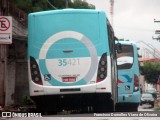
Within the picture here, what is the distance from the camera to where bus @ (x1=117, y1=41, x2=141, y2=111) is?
2293cm

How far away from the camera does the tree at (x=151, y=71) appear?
91.8 metres

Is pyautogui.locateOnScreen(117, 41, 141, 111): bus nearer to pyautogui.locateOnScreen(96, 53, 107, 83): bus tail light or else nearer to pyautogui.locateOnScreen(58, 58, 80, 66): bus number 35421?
pyautogui.locateOnScreen(96, 53, 107, 83): bus tail light

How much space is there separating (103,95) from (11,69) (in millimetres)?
15538

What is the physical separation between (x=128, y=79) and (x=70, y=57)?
936cm

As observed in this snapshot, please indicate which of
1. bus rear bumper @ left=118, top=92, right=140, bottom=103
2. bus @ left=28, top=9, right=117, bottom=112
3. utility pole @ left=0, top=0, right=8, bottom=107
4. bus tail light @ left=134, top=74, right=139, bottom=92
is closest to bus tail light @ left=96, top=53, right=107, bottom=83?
bus @ left=28, top=9, right=117, bottom=112

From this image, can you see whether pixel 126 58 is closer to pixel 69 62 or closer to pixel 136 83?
pixel 136 83

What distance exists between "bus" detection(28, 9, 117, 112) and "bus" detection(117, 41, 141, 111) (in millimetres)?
8164

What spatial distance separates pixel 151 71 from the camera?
3639 inches

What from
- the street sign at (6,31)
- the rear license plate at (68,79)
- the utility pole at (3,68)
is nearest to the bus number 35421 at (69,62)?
the rear license plate at (68,79)

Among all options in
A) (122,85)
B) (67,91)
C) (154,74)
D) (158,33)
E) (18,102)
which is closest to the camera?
(67,91)

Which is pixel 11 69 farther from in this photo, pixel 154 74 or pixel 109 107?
pixel 154 74

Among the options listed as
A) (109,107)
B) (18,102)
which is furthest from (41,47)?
(18,102)

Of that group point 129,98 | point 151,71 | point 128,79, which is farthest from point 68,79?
point 151,71

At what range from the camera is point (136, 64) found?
2400 cm
